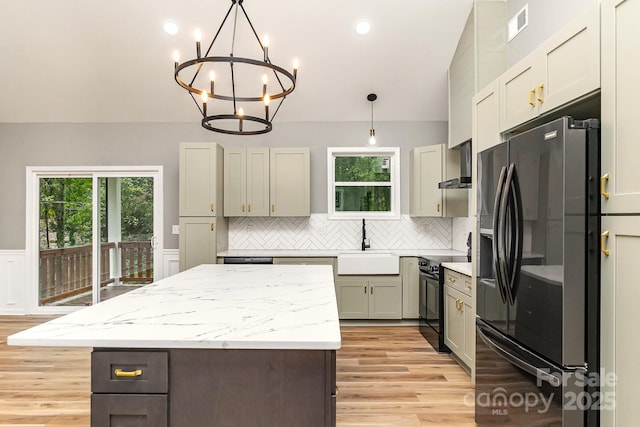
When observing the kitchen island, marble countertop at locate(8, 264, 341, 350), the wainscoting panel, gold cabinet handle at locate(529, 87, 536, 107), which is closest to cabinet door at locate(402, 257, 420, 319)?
marble countertop at locate(8, 264, 341, 350)

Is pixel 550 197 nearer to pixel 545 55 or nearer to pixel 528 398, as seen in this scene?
pixel 545 55

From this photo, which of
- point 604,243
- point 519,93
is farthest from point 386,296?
point 604,243

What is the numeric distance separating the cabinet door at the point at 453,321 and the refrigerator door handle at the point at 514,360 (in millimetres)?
1005

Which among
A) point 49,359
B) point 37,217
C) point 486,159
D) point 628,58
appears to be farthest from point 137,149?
point 628,58

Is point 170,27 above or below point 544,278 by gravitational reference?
above

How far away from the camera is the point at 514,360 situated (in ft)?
6.38

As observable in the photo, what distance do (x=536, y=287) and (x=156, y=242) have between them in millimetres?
4744

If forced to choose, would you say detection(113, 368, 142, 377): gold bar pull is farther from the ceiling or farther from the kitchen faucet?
the kitchen faucet

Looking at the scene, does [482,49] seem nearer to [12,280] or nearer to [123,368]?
[123,368]

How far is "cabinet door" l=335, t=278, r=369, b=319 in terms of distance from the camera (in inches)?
185

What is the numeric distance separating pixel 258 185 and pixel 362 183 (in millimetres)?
1427

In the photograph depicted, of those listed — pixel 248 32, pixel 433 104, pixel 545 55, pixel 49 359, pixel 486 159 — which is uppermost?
pixel 248 32

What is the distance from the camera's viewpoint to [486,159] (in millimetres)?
2340

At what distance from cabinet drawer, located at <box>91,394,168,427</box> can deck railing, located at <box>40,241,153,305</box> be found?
4206mm
